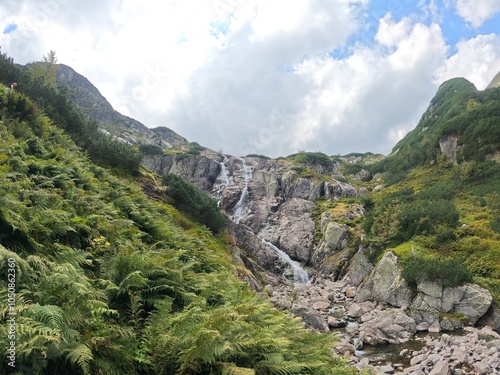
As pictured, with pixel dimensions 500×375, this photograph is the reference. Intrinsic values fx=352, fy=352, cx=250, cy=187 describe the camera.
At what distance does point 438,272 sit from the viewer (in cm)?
2702

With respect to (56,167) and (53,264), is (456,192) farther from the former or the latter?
(53,264)

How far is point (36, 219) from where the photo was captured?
7195 mm

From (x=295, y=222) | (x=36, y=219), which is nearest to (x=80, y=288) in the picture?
(x=36, y=219)

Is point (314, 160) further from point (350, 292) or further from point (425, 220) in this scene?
point (350, 292)

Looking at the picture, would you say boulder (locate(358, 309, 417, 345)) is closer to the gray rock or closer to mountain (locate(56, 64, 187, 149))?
the gray rock

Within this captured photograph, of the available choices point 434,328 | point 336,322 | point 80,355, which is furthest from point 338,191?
point 80,355

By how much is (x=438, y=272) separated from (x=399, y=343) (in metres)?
8.60

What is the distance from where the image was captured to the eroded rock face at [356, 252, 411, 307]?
28644 mm

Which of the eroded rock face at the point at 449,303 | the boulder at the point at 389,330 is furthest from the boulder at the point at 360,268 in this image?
the boulder at the point at 389,330

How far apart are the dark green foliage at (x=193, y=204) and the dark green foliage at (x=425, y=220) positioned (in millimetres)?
19657

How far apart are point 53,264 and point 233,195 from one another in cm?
7017

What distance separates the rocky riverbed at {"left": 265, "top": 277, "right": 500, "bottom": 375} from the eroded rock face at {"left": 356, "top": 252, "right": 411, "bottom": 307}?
3.63 feet

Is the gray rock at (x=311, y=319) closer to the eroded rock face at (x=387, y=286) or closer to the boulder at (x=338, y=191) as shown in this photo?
the eroded rock face at (x=387, y=286)

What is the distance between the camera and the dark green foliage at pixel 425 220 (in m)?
35.4
